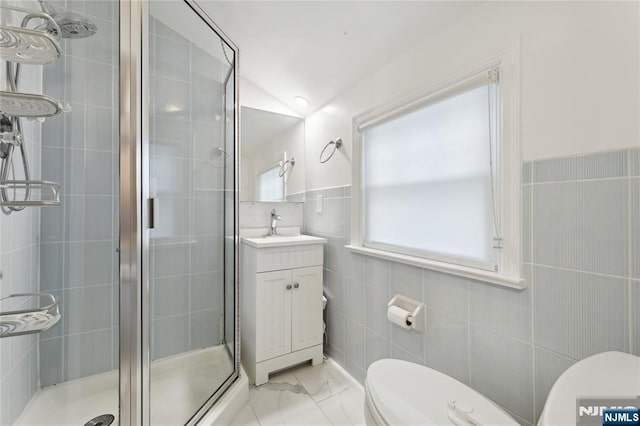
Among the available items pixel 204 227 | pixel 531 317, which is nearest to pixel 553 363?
pixel 531 317

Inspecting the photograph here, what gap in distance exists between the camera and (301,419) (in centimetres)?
141

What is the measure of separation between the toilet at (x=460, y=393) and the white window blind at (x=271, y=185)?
143cm

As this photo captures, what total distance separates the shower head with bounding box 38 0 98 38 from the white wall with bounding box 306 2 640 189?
5.13ft

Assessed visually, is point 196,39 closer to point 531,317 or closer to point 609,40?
point 609,40

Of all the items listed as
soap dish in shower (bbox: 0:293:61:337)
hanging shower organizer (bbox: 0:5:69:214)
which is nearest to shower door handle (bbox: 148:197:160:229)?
hanging shower organizer (bbox: 0:5:69:214)

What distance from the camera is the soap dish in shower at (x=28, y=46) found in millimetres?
785

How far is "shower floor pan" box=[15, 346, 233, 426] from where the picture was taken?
111 centimetres

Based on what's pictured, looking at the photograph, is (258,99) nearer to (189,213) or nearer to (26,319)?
(189,213)

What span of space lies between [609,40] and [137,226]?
1.63m

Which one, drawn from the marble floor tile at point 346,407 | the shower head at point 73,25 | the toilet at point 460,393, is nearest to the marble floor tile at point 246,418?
the marble floor tile at point 346,407

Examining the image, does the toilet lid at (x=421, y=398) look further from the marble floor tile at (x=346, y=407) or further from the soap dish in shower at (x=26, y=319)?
the soap dish in shower at (x=26, y=319)

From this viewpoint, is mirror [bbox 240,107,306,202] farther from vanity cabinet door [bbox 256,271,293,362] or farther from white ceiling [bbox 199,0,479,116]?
vanity cabinet door [bbox 256,271,293,362]

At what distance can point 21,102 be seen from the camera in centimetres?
87

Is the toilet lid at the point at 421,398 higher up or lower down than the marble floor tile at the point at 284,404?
higher up
